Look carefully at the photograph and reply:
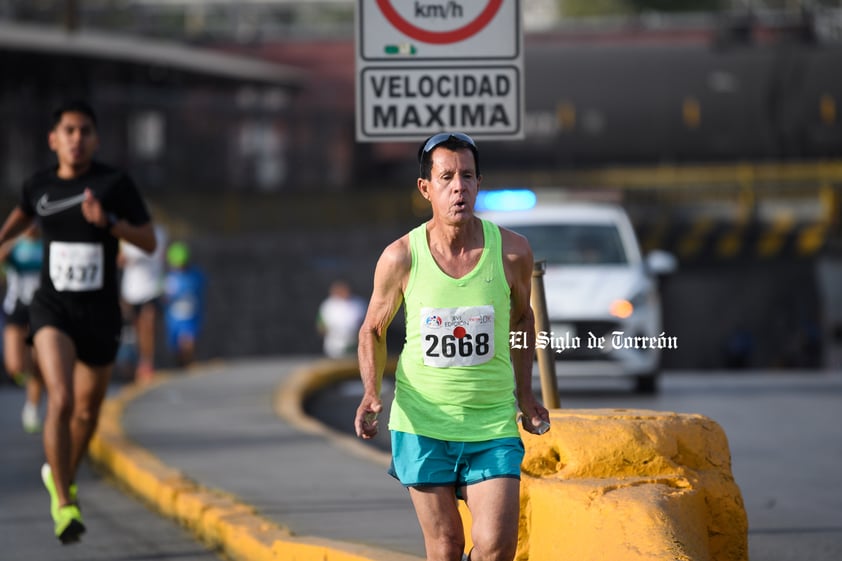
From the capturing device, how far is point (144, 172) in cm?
3462

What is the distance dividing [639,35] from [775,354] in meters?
13.0

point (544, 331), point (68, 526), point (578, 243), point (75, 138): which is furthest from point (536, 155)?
point (544, 331)

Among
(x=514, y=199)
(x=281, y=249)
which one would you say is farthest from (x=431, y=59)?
(x=281, y=249)

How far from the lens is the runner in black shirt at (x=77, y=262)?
24.2ft

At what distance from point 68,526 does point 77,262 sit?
1244 mm

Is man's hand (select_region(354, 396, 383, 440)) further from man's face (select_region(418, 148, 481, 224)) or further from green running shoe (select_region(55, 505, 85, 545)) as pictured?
green running shoe (select_region(55, 505, 85, 545))

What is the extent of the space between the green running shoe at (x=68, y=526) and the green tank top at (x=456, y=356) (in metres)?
2.60

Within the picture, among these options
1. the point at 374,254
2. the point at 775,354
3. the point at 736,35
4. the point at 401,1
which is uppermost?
the point at 736,35

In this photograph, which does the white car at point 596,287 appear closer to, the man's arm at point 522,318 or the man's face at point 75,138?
the man's face at point 75,138

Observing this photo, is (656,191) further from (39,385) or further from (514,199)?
(514,199)

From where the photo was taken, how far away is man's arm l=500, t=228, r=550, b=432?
489 cm

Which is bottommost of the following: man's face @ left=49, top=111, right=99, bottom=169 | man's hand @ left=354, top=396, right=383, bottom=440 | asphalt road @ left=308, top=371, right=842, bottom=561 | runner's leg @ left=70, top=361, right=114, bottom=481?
asphalt road @ left=308, top=371, right=842, bottom=561

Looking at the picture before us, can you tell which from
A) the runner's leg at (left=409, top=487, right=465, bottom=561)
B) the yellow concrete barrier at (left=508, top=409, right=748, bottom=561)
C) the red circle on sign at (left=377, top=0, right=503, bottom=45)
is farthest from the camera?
the red circle on sign at (left=377, top=0, right=503, bottom=45)

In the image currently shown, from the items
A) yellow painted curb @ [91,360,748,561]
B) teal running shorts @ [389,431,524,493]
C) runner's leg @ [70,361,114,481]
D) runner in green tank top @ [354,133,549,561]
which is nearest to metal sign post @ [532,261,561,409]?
yellow painted curb @ [91,360,748,561]
